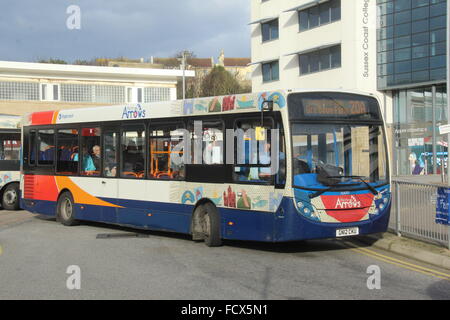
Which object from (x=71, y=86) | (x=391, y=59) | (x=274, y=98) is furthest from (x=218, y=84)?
(x=274, y=98)

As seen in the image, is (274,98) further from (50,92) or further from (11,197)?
(50,92)

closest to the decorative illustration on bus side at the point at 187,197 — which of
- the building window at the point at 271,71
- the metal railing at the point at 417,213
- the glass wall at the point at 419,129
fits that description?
the metal railing at the point at 417,213

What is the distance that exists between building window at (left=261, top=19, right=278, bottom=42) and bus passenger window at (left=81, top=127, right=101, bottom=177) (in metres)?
30.8

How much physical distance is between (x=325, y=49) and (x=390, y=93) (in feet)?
17.6

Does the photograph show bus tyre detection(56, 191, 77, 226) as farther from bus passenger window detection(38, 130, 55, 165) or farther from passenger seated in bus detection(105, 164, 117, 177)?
passenger seated in bus detection(105, 164, 117, 177)

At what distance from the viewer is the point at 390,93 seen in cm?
3894

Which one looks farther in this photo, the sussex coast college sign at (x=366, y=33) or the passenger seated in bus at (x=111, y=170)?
the sussex coast college sign at (x=366, y=33)

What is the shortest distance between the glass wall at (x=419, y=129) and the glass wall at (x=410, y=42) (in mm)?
1249

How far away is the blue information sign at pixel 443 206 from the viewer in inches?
391

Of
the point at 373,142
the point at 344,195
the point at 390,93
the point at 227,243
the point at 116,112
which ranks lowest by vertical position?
the point at 227,243

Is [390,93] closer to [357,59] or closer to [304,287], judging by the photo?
[357,59]

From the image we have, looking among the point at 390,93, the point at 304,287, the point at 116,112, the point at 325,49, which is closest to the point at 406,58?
the point at 390,93

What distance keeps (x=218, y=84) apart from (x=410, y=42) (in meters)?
35.3

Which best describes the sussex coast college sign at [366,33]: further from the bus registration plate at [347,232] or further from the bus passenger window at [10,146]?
the bus registration plate at [347,232]
